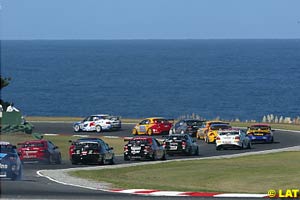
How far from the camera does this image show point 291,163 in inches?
1751

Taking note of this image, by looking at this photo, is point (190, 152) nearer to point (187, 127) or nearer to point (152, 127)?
point (187, 127)

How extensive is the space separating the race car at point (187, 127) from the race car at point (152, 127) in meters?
2.45

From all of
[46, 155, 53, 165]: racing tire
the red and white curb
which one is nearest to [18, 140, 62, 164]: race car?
[46, 155, 53, 165]: racing tire

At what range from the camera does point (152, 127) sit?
Result: 2753 inches

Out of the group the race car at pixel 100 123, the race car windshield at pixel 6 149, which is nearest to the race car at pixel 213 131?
the race car at pixel 100 123

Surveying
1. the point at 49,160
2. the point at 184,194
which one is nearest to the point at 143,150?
the point at 49,160

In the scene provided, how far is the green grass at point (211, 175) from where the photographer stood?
3228cm

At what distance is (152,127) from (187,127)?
3.36 metres

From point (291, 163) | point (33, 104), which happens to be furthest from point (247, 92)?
Result: point (291, 163)

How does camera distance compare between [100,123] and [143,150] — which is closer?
[143,150]

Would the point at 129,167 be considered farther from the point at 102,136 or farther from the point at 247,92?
the point at 247,92

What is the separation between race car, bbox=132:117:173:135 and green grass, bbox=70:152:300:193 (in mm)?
22357

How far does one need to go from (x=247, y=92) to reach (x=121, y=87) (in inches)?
1194

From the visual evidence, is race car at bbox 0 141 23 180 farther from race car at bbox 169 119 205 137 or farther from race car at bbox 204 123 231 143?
race car at bbox 169 119 205 137
